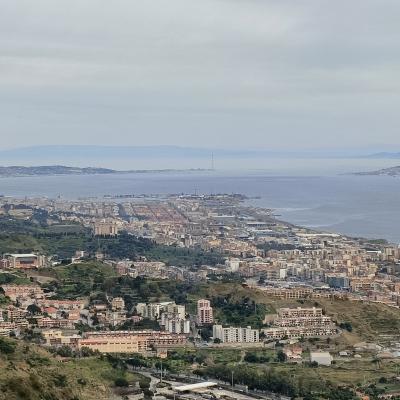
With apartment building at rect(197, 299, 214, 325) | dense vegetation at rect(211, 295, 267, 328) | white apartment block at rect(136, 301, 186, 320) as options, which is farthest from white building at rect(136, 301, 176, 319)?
dense vegetation at rect(211, 295, 267, 328)

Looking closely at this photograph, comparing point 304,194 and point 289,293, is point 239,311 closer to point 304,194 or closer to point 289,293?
point 289,293

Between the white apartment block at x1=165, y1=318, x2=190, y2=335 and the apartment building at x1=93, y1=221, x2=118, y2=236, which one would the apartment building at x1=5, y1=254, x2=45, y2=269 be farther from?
the apartment building at x1=93, y1=221, x2=118, y2=236

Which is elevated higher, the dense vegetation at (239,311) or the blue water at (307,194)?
the blue water at (307,194)

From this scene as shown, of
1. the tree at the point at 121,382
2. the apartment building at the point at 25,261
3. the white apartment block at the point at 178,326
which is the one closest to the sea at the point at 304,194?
the apartment building at the point at 25,261

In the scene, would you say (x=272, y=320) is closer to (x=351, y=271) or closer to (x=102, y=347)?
(x=102, y=347)

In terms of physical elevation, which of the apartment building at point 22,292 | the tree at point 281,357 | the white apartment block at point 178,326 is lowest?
the tree at point 281,357

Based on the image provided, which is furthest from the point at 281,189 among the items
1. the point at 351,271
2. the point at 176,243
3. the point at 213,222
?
the point at 351,271

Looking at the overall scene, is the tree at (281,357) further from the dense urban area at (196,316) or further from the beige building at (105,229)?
the beige building at (105,229)

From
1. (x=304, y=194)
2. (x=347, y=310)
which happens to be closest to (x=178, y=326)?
(x=347, y=310)
